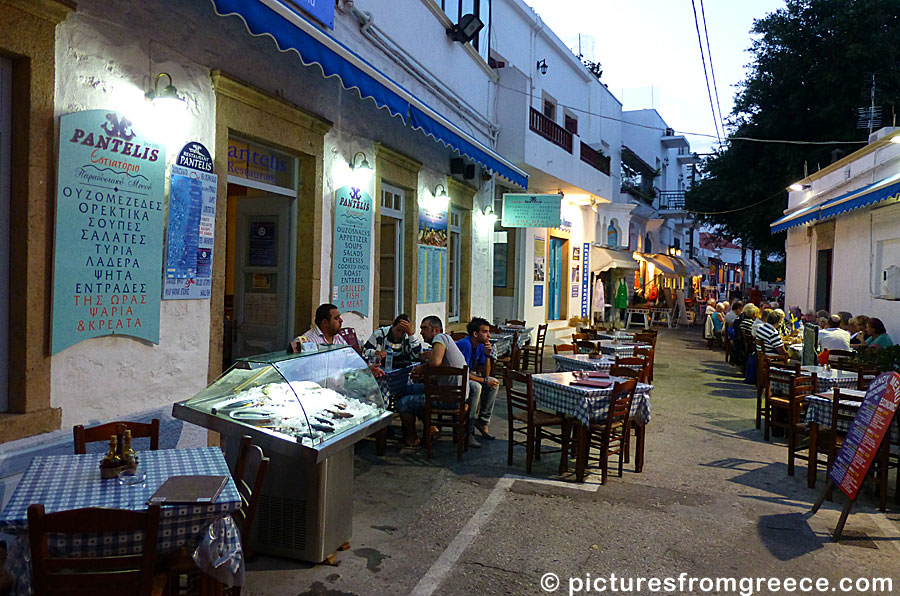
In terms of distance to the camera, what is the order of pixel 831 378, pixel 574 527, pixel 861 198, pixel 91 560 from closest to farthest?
pixel 91 560
pixel 574 527
pixel 831 378
pixel 861 198

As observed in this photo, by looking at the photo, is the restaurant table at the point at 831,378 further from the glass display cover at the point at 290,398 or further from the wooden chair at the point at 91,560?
the wooden chair at the point at 91,560

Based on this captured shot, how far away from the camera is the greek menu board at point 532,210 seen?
12156 mm

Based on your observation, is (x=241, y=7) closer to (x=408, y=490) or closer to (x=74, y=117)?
(x=74, y=117)

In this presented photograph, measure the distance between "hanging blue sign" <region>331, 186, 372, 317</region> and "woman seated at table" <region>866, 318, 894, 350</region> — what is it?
24.7 ft

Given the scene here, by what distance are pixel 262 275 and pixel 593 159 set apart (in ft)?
40.6

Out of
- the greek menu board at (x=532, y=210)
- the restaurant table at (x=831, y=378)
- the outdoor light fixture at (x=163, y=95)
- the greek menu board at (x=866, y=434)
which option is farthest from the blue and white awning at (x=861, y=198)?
the outdoor light fixture at (x=163, y=95)

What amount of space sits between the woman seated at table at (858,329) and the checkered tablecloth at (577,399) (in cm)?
615

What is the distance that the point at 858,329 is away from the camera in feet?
36.5

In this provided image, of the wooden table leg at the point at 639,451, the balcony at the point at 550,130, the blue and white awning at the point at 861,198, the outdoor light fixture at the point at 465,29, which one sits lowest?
the wooden table leg at the point at 639,451

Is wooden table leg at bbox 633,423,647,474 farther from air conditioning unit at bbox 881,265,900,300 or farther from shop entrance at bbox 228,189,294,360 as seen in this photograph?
air conditioning unit at bbox 881,265,900,300

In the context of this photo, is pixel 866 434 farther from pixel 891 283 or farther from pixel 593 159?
pixel 593 159

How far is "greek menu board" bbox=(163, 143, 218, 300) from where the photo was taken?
504 centimetres

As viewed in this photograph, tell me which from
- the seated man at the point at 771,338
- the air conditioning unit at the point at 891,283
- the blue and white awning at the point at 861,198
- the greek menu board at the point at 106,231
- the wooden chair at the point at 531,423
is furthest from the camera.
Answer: the air conditioning unit at the point at 891,283

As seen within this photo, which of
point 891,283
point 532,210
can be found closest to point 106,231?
point 532,210
